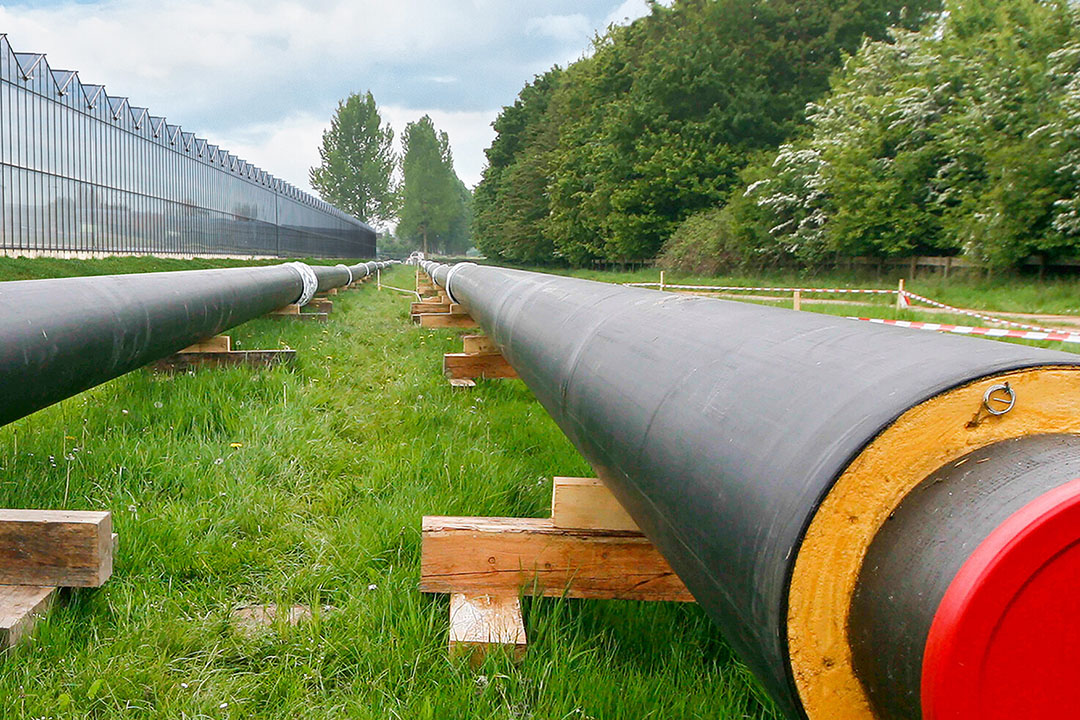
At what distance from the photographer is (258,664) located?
5.97ft

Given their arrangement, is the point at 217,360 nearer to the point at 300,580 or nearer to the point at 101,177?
the point at 300,580

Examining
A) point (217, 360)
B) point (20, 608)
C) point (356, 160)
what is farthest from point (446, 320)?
point (356, 160)

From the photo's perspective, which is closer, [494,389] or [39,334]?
[39,334]

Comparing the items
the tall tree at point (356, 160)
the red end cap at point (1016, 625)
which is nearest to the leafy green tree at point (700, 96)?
the red end cap at point (1016, 625)

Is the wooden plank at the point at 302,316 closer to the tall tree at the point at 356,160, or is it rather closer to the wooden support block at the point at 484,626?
the wooden support block at the point at 484,626

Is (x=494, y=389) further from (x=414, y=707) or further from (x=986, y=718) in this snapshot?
(x=986, y=718)

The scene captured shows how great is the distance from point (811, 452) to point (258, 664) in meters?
1.52

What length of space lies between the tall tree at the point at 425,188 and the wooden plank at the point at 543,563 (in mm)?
78616

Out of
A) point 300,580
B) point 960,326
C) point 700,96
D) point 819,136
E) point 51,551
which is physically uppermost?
point 700,96

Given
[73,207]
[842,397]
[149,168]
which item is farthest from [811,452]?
[149,168]

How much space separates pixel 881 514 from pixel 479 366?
4214 millimetres

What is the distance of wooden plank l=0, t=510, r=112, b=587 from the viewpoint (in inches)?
76.3

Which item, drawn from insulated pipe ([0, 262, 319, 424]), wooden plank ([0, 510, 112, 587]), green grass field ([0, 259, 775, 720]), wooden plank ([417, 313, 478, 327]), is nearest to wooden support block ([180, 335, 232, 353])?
insulated pipe ([0, 262, 319, 424])

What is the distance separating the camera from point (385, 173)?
83312 millimetres
